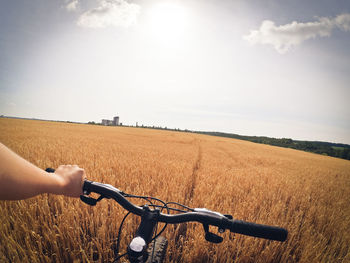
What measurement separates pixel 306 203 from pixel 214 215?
3623mm

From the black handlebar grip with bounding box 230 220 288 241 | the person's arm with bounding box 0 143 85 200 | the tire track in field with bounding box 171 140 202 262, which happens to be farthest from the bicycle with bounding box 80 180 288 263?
the tire track in field with bounding box 171 140 202 262

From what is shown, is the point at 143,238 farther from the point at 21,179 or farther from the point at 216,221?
the point at 21,179

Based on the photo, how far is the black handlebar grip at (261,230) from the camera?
707 mm

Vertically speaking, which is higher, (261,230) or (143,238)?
(261,230)

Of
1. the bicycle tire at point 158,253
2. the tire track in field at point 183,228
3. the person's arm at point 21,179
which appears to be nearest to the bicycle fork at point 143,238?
the bicycle tire at point 158,253

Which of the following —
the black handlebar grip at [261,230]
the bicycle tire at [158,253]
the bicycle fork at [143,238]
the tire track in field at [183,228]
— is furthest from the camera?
the tire track in field at [183,228]

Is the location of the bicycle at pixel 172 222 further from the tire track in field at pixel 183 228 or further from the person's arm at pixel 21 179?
the tire track in field at pixel 183 228

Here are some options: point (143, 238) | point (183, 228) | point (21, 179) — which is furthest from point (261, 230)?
point (183, 228)

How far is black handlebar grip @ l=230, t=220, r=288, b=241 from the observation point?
2.32ft

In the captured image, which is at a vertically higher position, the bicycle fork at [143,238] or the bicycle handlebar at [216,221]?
the bicycle handlebar at [216,221]

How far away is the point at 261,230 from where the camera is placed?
0.72 m

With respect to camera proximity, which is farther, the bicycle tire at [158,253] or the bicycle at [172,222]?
the bicycle tire at [158,253]

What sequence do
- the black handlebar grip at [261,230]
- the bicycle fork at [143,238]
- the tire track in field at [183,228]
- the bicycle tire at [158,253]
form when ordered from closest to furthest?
the bicycle fork at [143,238] < the black handlebar grip at [261,230] < the bicycle tire at [158,253] < the tire track in field at [183,228]

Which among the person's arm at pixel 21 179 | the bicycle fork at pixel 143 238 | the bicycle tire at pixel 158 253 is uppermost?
the person's arm at pixel 21 179
